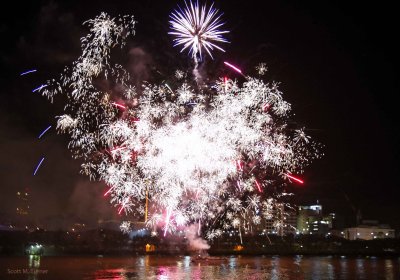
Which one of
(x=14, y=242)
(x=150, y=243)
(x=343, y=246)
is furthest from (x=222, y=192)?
(x=343, y=246)

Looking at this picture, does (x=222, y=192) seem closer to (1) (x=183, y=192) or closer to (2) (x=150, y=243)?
(1) (x=183, y=192)

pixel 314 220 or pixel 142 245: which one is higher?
pixel 314 220

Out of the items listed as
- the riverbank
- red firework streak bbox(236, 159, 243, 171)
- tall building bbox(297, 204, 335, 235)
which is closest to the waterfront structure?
tall building bbox(297, 204, 335, 235)

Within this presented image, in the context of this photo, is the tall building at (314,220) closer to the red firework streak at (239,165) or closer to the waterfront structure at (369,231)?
the waterfront structure at (369,231)

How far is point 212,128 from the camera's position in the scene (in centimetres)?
1894

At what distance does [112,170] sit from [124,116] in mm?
2303

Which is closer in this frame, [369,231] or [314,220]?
[369,231]

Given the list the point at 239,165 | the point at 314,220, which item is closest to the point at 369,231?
the point at 314,220

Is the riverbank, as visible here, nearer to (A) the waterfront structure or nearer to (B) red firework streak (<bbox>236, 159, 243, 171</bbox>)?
(B) red firework streak (<bbox>236, 159, 243, 171</bbox>)

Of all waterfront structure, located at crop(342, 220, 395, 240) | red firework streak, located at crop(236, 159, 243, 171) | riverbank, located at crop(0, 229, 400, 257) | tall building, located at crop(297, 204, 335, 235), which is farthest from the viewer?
tall building, located at crop(297, 204, 335, 235)

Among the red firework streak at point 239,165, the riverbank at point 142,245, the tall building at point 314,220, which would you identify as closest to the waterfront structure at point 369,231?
the tall building at point 314,220

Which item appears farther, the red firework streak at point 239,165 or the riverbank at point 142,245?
Result: the riverbank at point 142,245

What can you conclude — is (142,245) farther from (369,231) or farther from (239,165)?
(369,231)

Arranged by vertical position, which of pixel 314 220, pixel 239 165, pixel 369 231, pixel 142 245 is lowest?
pixel 142 245
